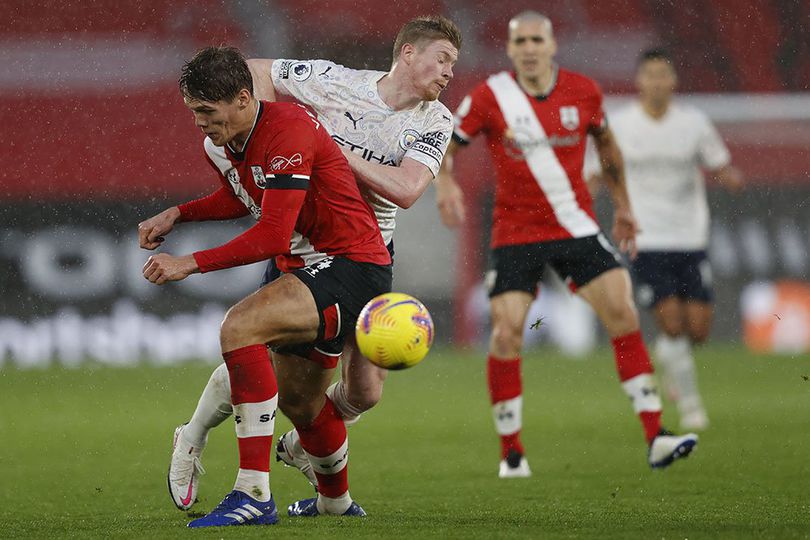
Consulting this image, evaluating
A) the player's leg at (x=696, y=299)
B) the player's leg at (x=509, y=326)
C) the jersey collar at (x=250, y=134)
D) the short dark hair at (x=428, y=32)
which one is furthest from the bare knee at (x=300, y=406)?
the player's leg at (x=696, y=299)

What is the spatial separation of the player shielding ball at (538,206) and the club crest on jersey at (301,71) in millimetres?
1517

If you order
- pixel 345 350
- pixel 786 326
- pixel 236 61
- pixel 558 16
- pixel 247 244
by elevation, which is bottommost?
pixel 786 326

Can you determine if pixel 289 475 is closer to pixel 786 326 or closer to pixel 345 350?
pixel 345 350

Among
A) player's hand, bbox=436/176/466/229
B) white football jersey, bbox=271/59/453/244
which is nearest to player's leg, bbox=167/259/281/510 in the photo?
white football jersey, bbox=271/59/453/244

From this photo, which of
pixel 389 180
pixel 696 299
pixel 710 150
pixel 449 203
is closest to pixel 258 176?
pixel 389 180

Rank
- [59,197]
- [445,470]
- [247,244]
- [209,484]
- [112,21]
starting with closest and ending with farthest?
1. [247,244]
2. [209,484]
3. [445,470]
4. [59,197]
5. [112,21]

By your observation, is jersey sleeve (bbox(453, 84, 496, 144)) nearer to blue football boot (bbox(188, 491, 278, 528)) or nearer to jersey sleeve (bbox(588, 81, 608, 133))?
jersey sleeve (bbox(588, 81, 608, 133))

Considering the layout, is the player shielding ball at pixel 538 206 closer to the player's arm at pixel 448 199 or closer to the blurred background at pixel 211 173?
the player's arm at pixel 448 199

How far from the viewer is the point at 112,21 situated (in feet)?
58.7

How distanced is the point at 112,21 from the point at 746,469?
43.2ft

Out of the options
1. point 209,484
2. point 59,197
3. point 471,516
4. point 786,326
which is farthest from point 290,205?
point 786,326

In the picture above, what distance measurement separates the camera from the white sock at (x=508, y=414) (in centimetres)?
697

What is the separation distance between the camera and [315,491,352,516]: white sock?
5.33 meters

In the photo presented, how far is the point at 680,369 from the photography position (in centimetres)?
937
